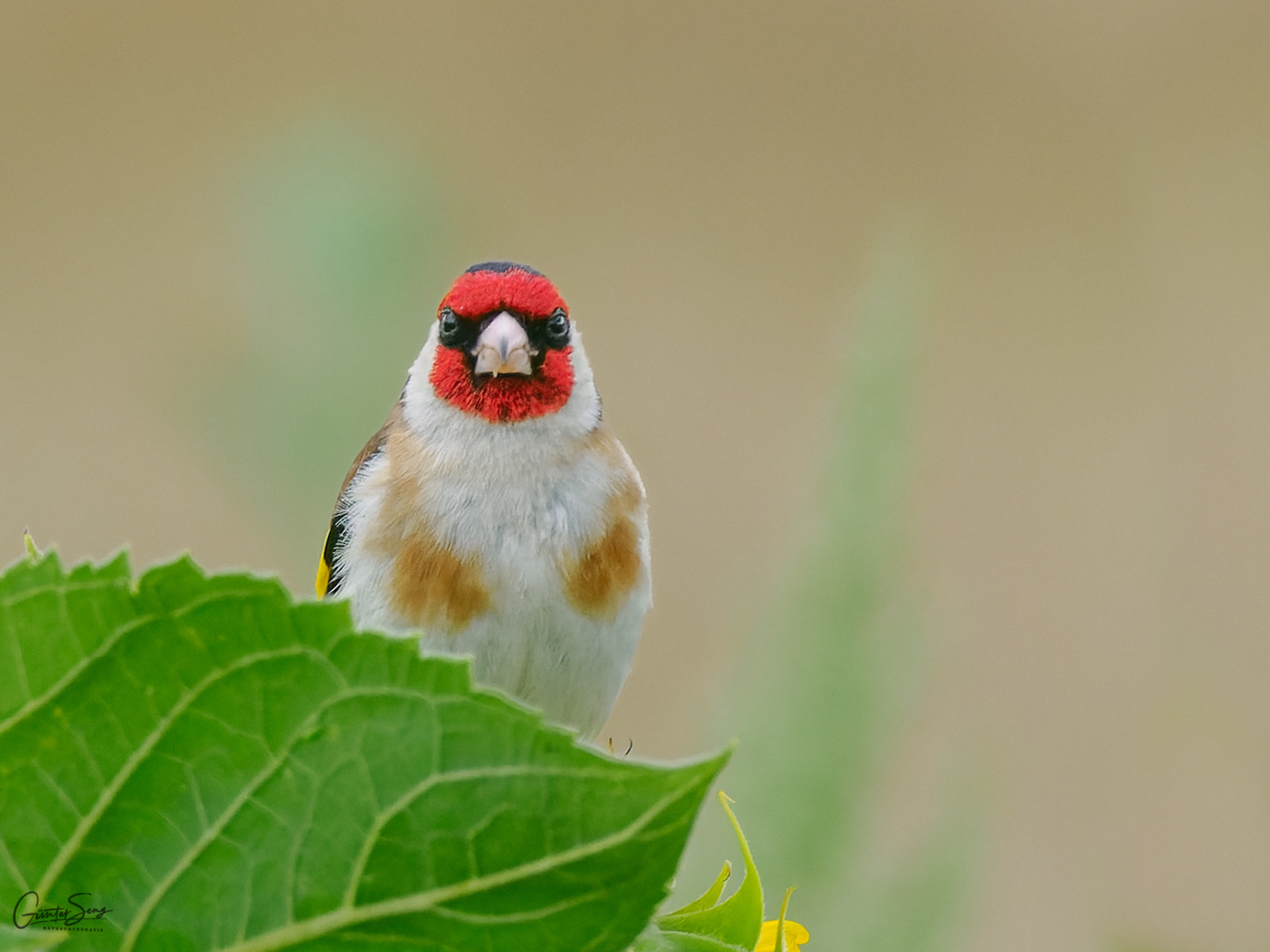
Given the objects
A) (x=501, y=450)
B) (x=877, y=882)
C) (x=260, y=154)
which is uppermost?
(x=260, y=154)

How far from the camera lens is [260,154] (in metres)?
1.32

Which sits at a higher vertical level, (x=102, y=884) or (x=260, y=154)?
(x=260, y=154)

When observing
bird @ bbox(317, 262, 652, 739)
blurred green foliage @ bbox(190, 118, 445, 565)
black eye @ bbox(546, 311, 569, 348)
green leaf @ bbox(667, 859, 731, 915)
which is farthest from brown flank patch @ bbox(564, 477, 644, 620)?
green leaf @ bbox(667, 859, 731, 915)

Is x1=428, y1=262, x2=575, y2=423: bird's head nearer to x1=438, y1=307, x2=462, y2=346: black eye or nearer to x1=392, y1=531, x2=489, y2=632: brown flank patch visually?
x1=438, y1=307, x2=462, y2=346: black eye

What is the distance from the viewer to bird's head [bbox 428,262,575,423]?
2.77 feet

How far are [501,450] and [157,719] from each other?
24.7 inches

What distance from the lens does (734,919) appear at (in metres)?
0.33

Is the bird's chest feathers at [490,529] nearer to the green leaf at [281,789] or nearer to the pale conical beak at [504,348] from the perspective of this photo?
the pale conical beak at [504,348]

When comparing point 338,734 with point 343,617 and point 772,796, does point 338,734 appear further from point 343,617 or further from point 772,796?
point 772,796

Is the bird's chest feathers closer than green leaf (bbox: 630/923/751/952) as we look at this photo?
No

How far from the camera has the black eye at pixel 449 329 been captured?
0.88m

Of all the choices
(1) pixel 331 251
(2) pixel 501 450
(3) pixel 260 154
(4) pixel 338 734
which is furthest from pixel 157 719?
(3) pixel 260 154

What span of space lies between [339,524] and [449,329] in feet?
0.55

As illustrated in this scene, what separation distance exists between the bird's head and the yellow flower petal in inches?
19.2
